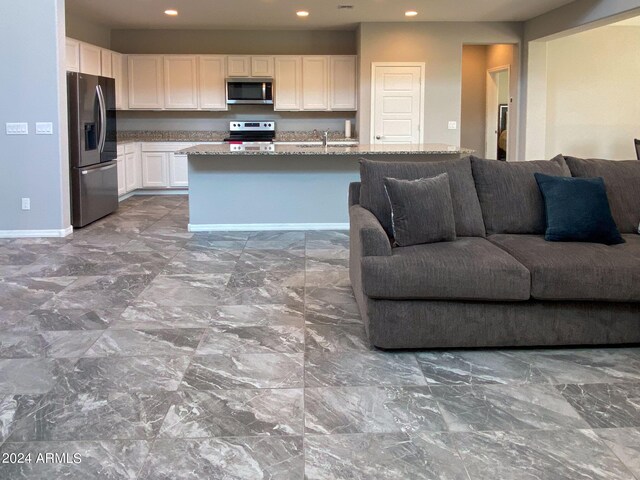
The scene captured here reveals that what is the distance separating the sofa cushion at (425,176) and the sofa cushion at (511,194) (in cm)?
7

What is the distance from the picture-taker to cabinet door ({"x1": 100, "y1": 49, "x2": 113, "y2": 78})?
8625mm

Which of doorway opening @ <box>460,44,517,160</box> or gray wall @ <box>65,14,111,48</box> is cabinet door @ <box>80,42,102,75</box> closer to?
gray wall @ <box>65,14,111,48</box>

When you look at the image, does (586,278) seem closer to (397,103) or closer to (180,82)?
(397,103)

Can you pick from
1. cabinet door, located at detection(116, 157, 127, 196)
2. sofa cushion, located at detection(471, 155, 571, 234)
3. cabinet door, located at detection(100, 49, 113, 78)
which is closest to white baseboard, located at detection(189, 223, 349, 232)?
cabinet door, located at detection(116, 157, 127, 196)

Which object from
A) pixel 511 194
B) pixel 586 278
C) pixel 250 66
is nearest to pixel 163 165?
pixel 250 66

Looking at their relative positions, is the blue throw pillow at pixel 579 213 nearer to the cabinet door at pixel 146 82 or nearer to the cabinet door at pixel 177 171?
the cabinet door at pixel 177 171

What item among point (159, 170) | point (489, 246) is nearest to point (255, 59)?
point (159, 170)

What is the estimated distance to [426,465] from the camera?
2115 mm

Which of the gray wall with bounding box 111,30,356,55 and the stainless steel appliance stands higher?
the gray wall with bounding box 111,30,356,55

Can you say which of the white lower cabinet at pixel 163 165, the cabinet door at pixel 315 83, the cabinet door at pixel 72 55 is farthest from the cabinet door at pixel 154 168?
the cabinet door at pixel 315 83

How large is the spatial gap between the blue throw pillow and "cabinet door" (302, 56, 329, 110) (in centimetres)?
632

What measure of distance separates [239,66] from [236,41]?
0.53 metres

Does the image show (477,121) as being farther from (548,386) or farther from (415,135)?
(548,386)

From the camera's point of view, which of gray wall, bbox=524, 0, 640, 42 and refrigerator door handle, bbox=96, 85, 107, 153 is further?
refrigerator door handle, bbox=96, 85, 107, 153
